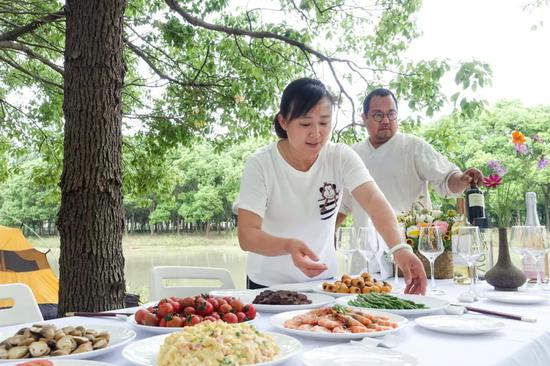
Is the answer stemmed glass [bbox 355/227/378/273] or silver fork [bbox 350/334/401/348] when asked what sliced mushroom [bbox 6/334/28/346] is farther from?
stemmed glass [bbox 355/227/378/273]

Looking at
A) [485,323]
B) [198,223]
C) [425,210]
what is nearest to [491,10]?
[425,210]

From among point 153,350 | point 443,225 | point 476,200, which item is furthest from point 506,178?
point 153,350

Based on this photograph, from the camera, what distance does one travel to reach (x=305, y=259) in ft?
4.89

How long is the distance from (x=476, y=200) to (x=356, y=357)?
1.49m

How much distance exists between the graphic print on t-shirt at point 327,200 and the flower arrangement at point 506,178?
60cm

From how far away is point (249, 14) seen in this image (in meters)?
5.89

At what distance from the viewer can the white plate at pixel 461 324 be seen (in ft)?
3.63

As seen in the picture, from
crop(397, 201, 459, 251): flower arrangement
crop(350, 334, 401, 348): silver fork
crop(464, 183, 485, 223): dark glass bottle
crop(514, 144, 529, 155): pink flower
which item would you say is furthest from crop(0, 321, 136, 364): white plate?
crop(514, 144, 529, 155): pink flower

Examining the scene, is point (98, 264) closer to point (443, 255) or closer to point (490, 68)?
point (443, 255)

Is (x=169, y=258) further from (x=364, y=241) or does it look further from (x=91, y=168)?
(x=364, y=241)

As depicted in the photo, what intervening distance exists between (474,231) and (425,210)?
51 cm

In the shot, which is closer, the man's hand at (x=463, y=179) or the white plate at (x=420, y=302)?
the white plate at (x=420, y=302)

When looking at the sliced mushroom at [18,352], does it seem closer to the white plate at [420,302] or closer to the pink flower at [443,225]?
the white plate at [420,302]

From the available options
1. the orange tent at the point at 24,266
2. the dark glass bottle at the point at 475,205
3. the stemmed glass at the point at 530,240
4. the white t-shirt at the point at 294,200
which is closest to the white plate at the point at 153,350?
the white t-shirt at the point at 294,200
